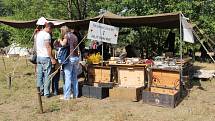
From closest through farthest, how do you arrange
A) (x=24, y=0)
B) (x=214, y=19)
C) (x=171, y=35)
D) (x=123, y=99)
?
1. (x=123, y=99)
2. (x=171, y=35)
3. (x=214, y=19)
4. (x=24, y=0)

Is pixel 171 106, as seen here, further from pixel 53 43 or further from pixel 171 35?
pixel 171 35

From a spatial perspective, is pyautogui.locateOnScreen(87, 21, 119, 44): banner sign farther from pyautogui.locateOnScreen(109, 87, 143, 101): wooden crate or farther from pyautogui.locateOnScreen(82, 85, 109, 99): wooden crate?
pyautogui.locateOnScreen(109, 87, 143, 101): wooden crate

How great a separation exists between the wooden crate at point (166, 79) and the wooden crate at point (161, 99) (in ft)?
1.94

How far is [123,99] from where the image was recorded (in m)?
8.65

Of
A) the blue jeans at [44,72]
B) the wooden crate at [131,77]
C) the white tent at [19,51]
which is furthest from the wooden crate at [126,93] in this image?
the white tent at [19,51]

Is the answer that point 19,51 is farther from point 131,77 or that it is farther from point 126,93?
point 126,93

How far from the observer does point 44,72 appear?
8.93m

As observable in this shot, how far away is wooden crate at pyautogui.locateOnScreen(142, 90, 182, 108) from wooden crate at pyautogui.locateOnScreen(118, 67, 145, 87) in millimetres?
972

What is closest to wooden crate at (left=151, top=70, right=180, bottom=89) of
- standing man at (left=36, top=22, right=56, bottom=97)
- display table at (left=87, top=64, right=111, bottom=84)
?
display table at (left=87, top=64, right=111, bottom=84)

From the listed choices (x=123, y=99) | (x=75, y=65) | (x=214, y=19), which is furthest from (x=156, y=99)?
(x=214, y=19)

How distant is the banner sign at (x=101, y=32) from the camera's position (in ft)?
29.8

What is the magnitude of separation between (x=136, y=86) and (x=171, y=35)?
21.4ft

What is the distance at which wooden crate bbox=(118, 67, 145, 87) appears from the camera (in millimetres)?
9164

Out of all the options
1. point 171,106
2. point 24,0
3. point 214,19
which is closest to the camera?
point 171,106
